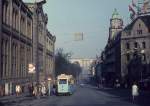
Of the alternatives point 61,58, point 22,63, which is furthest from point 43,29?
point 61,58

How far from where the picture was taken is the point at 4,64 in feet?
179

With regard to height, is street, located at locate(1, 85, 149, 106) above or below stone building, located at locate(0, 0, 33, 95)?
below

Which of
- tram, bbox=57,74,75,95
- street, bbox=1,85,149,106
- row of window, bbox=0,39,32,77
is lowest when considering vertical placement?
street, bbox=1,85,149,106

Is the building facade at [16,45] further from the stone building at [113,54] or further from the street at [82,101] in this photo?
the stone building at [113,54]

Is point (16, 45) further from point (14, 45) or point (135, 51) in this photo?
point (135, 51)

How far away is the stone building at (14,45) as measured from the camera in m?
54.2

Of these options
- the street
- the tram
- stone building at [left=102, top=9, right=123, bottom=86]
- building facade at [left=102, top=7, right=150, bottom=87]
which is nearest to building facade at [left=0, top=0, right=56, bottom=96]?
the tram

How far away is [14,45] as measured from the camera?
62125 mm

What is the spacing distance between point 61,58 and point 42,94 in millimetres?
100228

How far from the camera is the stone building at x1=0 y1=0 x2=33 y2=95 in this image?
5416 centimetres

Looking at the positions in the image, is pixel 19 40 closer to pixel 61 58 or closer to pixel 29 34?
pixel 29 34

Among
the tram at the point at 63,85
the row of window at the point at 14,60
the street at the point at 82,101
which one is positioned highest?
the row of window at the point at 14,60

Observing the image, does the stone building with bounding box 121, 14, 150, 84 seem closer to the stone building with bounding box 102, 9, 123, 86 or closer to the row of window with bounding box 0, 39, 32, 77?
the stone building with bounding box 102, 9, 123, 86

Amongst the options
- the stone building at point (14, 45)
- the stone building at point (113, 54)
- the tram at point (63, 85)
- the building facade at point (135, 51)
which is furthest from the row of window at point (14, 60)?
the stone building at point (113, 54)
